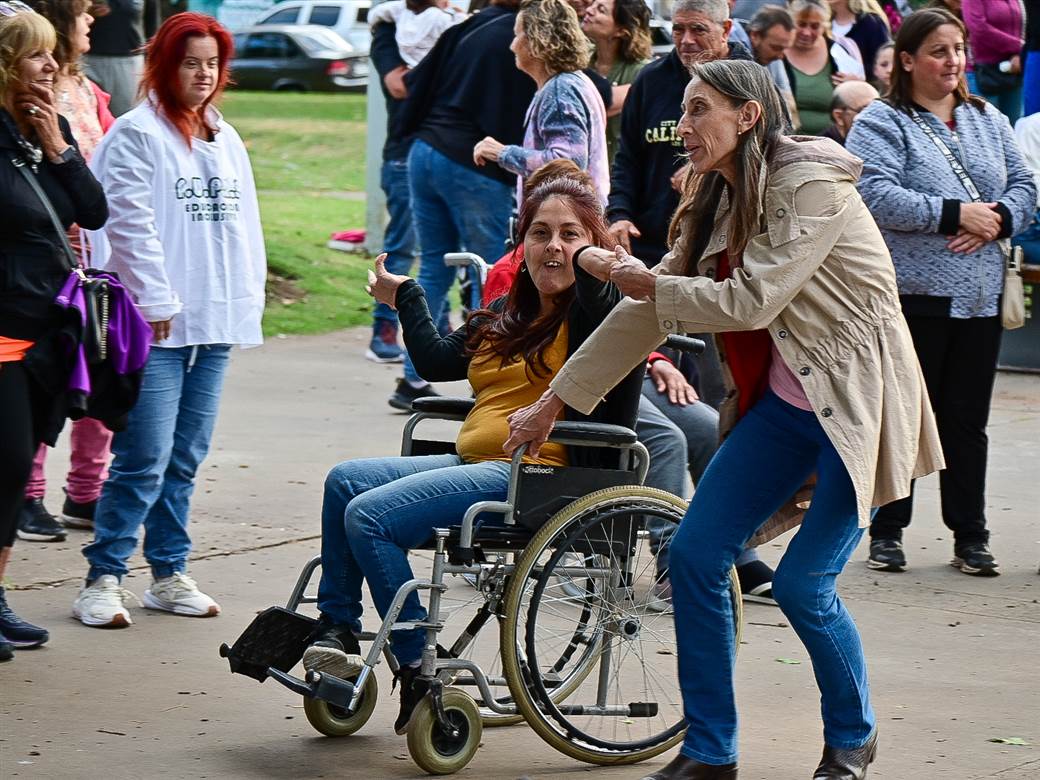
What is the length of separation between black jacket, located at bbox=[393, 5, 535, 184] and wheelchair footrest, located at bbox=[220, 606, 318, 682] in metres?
4.46

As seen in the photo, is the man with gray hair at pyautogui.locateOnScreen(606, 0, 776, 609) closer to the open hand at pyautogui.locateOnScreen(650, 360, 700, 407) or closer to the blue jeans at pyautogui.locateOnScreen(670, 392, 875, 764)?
the open hand at pyautogui.locateOnScreen(650, 360, 700, 407)

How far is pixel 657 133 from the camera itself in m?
7.15

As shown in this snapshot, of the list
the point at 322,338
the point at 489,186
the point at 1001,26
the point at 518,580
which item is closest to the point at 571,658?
the point at 518,580

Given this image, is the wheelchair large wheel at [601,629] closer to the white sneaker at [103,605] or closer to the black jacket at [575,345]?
the black jacket at [575,345]

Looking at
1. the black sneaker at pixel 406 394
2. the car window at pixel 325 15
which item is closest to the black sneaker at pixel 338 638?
the black sneaker at pixel 406 394

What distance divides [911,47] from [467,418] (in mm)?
2490

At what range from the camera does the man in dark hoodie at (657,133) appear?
7.08 m

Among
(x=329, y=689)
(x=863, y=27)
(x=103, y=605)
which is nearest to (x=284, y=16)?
(x=863, y=27)

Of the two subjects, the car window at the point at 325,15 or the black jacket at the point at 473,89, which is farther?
the car window at the point at 325,15

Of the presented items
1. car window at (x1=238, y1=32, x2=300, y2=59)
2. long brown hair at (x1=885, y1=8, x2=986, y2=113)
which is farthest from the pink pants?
car window at (x1=238, y1=32, x2=300, y2=59)

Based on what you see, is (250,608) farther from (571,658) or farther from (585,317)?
(585,317)

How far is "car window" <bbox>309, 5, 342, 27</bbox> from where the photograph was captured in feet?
132

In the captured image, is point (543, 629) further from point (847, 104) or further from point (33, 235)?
point (847, 104)

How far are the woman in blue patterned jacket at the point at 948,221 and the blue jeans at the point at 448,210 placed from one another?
110 inches
